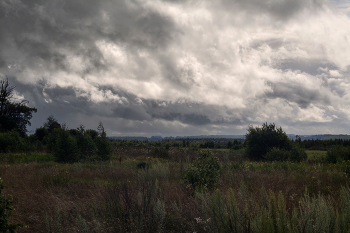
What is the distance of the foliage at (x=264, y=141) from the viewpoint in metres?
27.1

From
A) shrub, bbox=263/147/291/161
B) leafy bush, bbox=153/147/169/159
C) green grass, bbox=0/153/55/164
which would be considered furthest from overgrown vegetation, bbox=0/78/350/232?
leafy bush, bbox=153/147/169/159

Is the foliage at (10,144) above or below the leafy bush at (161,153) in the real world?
above

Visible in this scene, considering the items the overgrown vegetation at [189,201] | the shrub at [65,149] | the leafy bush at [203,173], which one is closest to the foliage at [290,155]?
the overgrown vegetation at [189,201]

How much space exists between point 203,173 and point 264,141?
2366 cm

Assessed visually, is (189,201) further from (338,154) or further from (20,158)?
(20,158)

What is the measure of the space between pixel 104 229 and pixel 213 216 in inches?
94.2

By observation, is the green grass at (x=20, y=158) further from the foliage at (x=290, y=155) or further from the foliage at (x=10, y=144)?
the foliage at (x=290, y=155)

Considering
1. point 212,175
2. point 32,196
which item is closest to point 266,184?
point 212,175

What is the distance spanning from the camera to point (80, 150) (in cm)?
2198

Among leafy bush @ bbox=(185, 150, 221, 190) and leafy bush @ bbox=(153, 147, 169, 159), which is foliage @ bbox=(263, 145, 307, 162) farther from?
leafy bush @ bbox=(185, 150, 221, 190)

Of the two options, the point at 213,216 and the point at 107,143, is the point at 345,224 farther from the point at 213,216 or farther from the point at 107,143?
the point at 107,143

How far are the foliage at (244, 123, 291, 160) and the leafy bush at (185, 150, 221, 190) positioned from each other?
2240cm

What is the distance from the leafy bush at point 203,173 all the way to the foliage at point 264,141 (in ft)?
73.5

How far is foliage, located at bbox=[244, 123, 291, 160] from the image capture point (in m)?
27.1
